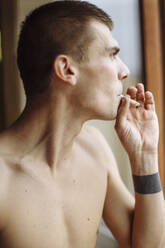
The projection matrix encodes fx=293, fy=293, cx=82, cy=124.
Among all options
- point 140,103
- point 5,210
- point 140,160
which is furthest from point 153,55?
point 5,210

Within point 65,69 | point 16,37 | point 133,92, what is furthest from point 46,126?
point 16,37

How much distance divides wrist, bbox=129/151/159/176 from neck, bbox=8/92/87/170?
0.25m

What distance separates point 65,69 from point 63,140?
237 millimetres

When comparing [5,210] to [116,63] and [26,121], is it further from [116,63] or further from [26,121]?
[116,63]

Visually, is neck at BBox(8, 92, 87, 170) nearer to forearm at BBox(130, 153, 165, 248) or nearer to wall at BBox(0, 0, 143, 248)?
forearm at BBox(130, 153, 165, 248)

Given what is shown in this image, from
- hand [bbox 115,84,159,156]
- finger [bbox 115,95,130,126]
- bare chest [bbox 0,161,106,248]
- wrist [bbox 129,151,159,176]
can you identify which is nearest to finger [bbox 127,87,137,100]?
hand [bbox 115,84,159,156]

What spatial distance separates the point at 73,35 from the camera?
91 cm

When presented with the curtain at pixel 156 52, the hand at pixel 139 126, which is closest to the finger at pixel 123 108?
the hand at pixel 139 126

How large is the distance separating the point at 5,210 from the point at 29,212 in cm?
7

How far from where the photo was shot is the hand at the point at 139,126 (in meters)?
1.07

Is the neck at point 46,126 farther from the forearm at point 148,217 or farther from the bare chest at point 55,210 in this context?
the forearm at point 148,217

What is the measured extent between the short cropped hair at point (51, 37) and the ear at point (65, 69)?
0.02 m

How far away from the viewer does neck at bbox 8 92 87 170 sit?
946mm

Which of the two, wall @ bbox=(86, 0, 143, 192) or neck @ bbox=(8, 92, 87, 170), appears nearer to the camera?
neck @ bbox=(8, 92, 87, 170)
